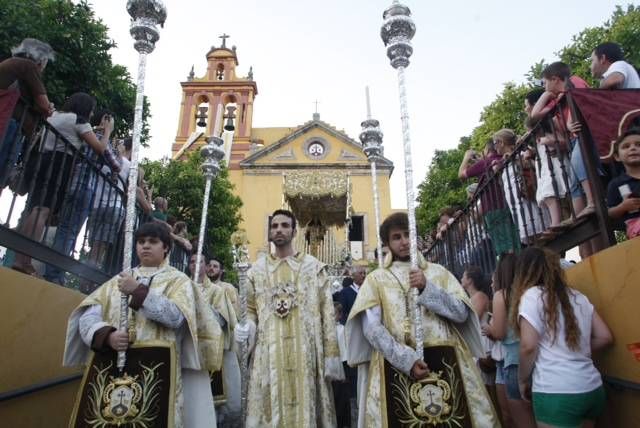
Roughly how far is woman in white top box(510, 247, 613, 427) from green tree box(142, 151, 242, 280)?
49.1 ft

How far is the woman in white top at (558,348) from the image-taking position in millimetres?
2629

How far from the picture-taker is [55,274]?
4523mm

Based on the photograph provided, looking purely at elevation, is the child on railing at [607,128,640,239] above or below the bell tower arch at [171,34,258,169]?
below

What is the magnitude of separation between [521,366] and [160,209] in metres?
6.62

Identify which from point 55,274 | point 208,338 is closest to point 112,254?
point 55,274

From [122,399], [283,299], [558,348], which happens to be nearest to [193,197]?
[283,299]

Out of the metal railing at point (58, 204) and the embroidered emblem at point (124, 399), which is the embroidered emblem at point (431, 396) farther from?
the metal railing at point (58, 204)

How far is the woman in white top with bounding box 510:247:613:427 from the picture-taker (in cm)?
263

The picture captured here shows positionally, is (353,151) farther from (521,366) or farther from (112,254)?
(521,366)

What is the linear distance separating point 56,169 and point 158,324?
2.26 meters

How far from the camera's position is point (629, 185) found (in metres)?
3.12

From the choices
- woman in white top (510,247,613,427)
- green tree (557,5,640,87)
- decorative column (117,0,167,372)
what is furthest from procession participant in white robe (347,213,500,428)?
green tree (557,5,640,87)

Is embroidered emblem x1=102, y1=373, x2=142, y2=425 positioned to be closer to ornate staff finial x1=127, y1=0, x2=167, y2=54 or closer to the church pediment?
ornate staff finial x1=127, y1=0, x2=167, y2=54

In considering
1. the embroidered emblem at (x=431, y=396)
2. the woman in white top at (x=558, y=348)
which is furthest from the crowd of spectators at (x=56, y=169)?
the woman in white top at (x=558, y=348)
